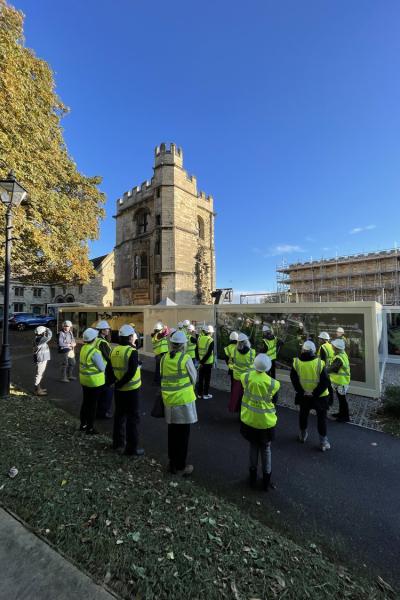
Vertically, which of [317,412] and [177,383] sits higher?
[177,383]

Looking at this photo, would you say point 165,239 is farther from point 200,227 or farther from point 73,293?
point 73,293

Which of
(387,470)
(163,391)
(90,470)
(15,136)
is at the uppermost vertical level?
(15,136)

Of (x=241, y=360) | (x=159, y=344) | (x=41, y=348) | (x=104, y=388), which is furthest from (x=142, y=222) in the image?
(x=241, y=360)

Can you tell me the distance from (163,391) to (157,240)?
24182 millimetres

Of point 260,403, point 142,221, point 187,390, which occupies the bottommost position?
point 260,403

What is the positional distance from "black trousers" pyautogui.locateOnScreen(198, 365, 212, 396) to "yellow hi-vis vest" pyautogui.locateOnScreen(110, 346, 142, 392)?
3.67m

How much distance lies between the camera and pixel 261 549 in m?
2.61

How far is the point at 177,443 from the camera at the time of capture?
160 inches

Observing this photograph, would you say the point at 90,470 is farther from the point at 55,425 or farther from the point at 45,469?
the point at 55,425

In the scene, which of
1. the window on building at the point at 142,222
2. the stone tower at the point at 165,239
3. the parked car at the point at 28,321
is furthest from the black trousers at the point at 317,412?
the parked car at the point at 28,321

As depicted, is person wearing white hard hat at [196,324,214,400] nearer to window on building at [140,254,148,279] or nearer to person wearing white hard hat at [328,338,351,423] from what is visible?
person wearing white hard hat at [328,338,351,423]

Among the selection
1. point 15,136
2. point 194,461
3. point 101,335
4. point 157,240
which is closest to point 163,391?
point 194,461

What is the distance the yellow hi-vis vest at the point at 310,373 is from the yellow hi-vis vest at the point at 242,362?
4.54 feet

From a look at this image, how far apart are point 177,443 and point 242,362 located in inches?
105
